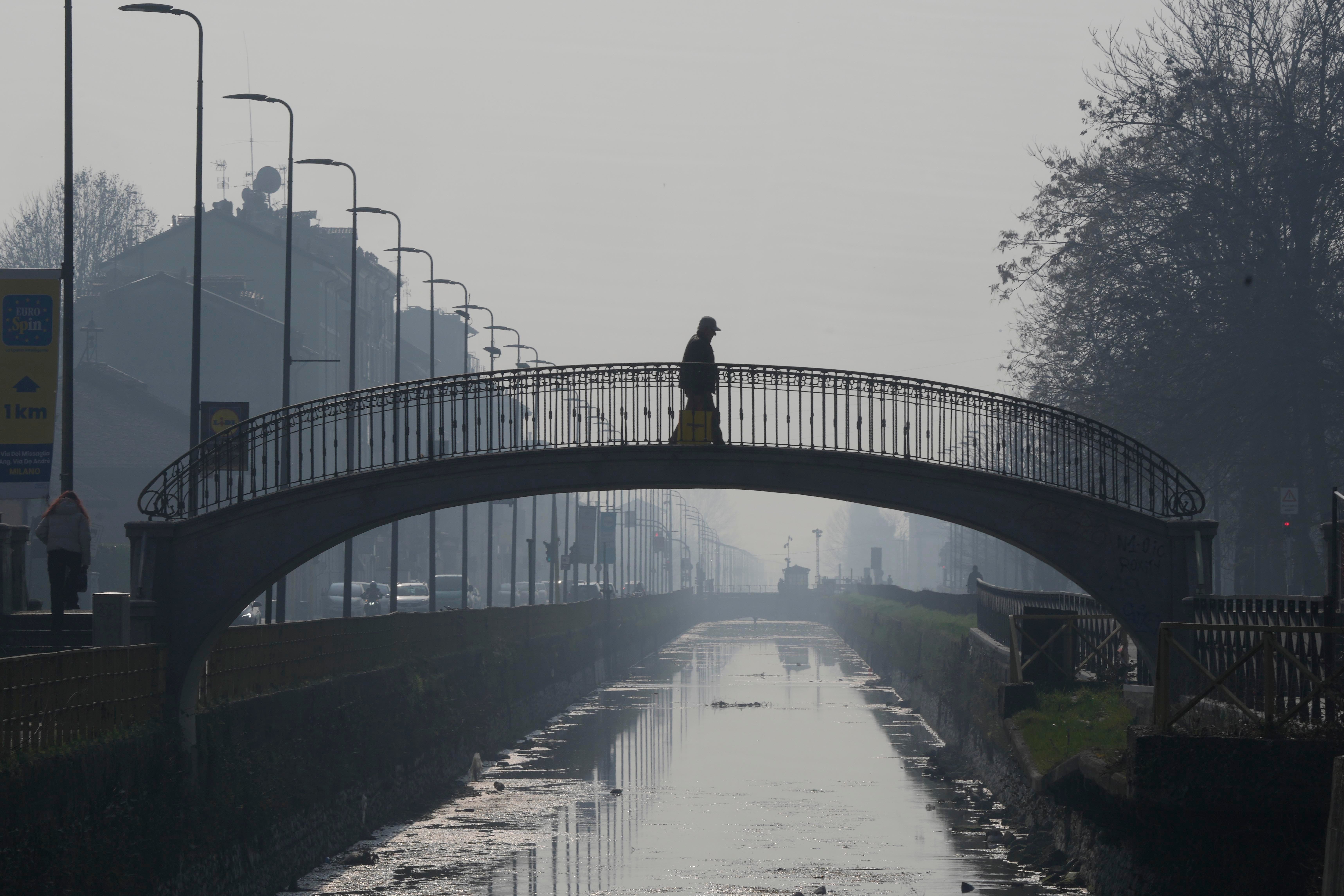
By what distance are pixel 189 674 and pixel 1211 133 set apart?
1177 inches

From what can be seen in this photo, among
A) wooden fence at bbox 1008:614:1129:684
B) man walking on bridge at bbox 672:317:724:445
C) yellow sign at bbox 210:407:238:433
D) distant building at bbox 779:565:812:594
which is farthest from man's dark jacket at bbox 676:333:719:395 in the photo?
distant building at bbox 779:565:812:594

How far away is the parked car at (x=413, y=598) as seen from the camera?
64.3 metres

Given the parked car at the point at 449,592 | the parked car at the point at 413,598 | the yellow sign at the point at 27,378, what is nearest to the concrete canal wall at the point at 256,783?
the yellow sign at the point at 27,378

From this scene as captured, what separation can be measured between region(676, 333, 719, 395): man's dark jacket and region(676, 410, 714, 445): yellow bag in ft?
1.13

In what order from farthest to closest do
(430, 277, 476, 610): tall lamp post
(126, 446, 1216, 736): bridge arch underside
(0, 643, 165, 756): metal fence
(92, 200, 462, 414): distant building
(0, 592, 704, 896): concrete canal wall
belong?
(92, 200, 462, 414): distant building → (430, 277, 476, 610): tall lamp post → (126, 446, 1216, 736): bridge arch underside → (0, 643, 165, 756): metal fence → (0, 592, 704, 896): concrete canal wall

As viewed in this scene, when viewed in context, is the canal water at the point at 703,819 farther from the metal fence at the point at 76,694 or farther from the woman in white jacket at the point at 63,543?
the woman in white jacket at the point at 63,543

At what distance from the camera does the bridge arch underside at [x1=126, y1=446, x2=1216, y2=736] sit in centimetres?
2206

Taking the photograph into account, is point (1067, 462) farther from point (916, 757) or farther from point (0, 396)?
point (916, 757)

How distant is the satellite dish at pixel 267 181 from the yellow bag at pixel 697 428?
243ft

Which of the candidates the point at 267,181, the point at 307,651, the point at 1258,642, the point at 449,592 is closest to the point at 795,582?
the point at 267,181

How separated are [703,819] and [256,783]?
11.1 metres

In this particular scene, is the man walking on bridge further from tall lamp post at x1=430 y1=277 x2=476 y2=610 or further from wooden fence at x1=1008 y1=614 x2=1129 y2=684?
tall lamp post at x1=430 y1=277 x2=476 y2=610

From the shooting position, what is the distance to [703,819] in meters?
30.4

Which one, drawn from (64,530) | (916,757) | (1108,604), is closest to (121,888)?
(64,530)
